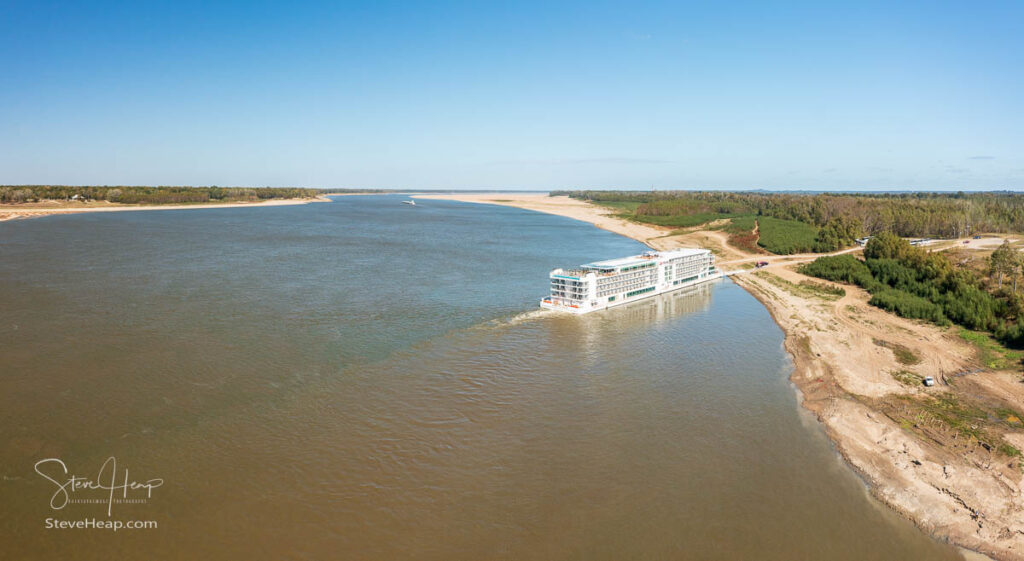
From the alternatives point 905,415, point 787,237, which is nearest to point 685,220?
point 787,237

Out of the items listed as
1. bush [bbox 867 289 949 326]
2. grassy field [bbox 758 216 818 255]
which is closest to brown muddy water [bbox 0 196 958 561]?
bush [bbox 867 289 949 326]

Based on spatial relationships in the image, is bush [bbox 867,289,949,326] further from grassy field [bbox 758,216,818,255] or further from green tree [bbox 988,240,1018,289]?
grassy field [bbox 758,216,818,255]

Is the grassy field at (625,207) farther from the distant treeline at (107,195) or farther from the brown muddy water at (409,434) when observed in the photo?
the distant treeline at (107,195)

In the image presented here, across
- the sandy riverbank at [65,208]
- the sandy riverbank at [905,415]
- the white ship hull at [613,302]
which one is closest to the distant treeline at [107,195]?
the sandy riverbank at [65,208]

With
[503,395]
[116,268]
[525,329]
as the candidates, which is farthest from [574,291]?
[116,268]

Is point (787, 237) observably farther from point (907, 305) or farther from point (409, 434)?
point (409, 434)

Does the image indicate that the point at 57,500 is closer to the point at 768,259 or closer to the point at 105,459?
the point at 105,459

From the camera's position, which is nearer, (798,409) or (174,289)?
(798,409)
